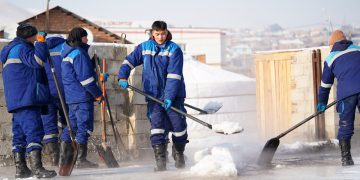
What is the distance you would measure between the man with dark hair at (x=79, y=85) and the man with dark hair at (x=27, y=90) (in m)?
0.71

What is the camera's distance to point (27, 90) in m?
6.54

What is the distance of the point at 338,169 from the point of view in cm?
684

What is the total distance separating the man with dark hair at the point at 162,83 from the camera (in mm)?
7191

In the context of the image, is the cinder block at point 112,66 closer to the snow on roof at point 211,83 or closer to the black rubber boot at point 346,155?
the black rubber boot at point 346,155

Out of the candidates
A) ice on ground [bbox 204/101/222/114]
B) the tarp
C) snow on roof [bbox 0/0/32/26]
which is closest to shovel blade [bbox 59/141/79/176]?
ice on ground [bbox 204/101/222/114]

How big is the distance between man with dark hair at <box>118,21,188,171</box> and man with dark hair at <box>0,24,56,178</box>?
1.08 m

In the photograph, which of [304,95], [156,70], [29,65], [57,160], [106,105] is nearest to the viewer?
[29,65]

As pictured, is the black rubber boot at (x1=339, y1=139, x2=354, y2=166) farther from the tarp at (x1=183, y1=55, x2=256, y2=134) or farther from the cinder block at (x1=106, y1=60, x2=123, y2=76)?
the tarp at (x1=183, y1=55, x2=256, y2=134)

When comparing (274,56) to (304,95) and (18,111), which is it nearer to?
(304,95)

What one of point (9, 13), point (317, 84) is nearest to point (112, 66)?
point (317, 84)

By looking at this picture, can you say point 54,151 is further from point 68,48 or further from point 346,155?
point 346,155

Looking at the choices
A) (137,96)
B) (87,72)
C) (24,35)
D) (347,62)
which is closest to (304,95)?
(137,96)

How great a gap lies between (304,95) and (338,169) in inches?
232

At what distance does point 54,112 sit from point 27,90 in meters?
1.32
